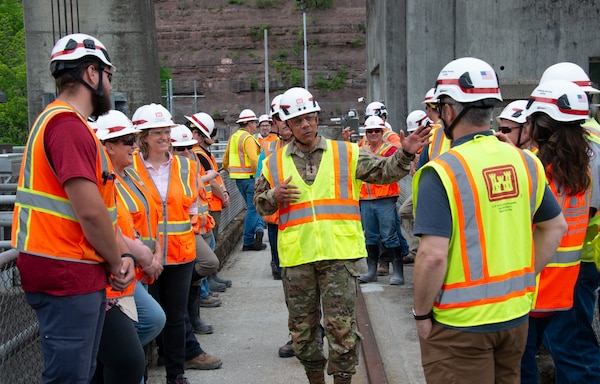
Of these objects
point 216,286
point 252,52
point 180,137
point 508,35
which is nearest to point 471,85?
point 180,137

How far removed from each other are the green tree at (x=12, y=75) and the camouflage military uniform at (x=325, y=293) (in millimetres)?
35810

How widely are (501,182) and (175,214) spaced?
3229 mm

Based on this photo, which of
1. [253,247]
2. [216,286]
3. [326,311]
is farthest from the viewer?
[253,247]

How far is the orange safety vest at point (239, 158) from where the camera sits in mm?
12836

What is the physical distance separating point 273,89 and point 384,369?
67206 mm

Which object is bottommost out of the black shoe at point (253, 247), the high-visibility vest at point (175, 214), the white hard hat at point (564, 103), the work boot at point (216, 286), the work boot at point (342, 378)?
the black shoe at point (253, 247)

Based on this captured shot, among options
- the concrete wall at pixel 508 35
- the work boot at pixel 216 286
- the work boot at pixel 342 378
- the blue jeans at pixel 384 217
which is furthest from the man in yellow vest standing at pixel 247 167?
the work boot at pixel 342 378

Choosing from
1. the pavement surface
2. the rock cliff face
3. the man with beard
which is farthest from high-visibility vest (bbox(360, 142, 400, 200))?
the rock cliff face

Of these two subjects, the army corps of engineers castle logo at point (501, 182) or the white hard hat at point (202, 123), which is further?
the white hard hat at point (202, 123)

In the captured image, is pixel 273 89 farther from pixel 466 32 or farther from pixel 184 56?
pixel 466 32

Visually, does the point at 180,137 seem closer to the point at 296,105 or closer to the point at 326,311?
the point at 296,105

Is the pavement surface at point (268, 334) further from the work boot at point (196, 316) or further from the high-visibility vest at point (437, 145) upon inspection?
the high-visibility vest at point (437, 145)

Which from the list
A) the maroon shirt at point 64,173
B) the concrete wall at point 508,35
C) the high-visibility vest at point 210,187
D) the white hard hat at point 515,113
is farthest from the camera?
the concrete wall at point 508,35

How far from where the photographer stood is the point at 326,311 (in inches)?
216
